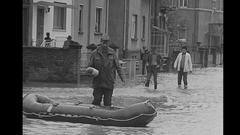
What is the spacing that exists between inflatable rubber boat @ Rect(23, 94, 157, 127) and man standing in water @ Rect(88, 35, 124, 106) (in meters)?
0.77

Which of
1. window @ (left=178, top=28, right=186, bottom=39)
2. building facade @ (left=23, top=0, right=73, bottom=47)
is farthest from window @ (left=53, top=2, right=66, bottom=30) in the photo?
window @ (left=178, top=28, right=186, bottom=39)

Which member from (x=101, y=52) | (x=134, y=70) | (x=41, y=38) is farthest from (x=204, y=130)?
(x=134, y=70)

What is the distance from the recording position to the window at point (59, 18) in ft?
104

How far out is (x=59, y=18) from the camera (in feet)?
106

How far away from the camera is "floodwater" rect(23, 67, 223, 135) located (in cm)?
1344

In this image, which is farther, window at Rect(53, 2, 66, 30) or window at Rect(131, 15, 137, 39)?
window at Rect(131, 15, 137, 39)

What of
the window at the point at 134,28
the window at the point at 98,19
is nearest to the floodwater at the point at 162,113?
the window at the point at 98,19

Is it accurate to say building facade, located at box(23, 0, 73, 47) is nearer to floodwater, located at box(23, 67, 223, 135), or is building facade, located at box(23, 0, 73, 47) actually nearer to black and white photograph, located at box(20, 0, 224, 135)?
black and white photograph, located at box(20, 0, 224, 135)

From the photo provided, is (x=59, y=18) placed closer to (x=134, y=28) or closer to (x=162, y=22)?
(x=134, y=28)

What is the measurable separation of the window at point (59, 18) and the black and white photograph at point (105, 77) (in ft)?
0.16

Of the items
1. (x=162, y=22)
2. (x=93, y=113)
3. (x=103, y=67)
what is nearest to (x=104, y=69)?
(x=103, y=67)

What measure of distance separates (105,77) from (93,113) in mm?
1201

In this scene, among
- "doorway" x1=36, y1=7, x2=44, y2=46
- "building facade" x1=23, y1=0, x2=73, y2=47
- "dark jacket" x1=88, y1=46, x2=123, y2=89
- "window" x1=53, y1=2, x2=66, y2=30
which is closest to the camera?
"dark jacket" x1=88, y1=46, x2=123, y2=89

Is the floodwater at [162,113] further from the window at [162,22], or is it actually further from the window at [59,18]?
the window at [162,22]
